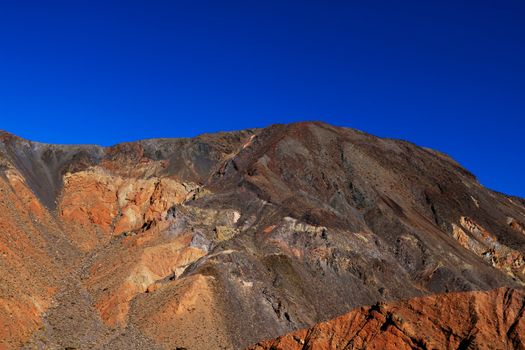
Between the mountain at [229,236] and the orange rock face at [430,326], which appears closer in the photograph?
the orange rock face at [430,326]

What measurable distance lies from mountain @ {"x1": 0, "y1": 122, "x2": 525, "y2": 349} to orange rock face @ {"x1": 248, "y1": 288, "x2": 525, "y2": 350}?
17560 mm

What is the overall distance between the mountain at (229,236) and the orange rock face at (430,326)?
1756 centimetres

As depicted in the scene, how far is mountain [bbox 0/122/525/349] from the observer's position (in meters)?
45.3

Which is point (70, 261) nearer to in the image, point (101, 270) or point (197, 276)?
point (101, 270)

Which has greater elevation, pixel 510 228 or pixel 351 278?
pixel 510 228

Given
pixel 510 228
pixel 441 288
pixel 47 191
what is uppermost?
pixel 510 228

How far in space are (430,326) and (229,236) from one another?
3545cm

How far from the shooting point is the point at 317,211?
65.2 m

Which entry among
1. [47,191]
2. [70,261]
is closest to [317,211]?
[70,261]

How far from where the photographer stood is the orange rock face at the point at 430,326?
2470 centimetres

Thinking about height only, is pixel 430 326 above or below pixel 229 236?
below

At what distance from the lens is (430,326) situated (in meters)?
25.7

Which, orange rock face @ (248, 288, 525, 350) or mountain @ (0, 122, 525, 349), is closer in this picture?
orange rock face @ (248, 288, 525, 350)

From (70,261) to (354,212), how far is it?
112ft
